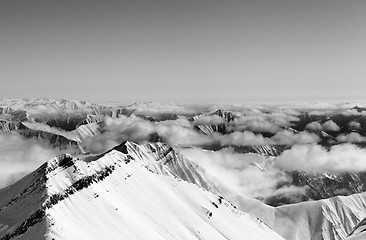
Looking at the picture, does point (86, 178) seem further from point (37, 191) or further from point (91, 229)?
point (91, 229)

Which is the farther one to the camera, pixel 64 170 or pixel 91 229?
pixel 64 170

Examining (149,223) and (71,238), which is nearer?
(71,238)

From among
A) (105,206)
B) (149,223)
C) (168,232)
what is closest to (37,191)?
(105,206)

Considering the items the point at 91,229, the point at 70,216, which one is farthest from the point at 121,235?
the point at 70,216

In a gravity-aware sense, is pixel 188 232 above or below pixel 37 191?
below

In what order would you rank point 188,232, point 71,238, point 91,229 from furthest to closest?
point 188,232 → point 91,229 → point 71,238

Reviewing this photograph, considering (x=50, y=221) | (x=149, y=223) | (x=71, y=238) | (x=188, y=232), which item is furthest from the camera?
(x=188, y=232)

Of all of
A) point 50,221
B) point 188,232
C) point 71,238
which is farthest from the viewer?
point 188,232

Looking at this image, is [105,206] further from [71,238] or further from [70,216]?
[71,238]

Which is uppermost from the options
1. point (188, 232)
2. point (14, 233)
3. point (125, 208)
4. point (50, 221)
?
point (50, 221)
